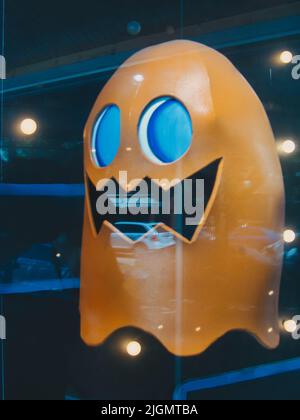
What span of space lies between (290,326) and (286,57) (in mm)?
1587

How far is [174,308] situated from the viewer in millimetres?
2457

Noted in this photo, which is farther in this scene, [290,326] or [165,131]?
[290,326]

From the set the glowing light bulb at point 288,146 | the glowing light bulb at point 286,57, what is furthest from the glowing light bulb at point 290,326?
the glowing light bulb at point 286,57

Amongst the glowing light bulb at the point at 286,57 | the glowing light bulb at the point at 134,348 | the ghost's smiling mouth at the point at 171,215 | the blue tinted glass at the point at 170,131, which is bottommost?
the glowing light bulb at the point at 134,348

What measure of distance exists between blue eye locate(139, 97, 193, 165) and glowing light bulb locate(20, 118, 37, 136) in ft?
4.65

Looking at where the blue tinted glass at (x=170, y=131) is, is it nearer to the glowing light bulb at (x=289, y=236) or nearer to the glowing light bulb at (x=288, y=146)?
the glowing light bulb at (x=288, y=146)

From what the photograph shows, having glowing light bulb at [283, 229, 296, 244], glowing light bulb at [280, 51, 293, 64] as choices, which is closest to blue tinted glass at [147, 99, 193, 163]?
glowing light bulb at [283, 229, 296, 244]

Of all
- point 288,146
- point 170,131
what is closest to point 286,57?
point 288,146

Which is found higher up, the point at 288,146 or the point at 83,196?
the point at 288,146

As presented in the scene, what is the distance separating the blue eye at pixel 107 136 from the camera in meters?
2.58

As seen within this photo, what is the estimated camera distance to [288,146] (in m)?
2.89

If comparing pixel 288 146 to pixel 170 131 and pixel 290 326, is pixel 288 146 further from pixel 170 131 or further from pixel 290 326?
pixel 290 326

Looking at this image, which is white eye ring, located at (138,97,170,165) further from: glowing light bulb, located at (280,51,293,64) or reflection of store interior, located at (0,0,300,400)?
glowing light bulb, located at (280,51,293,64)

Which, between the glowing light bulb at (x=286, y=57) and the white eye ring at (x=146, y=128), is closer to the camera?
the white eye ring at (x=146, y=128)
